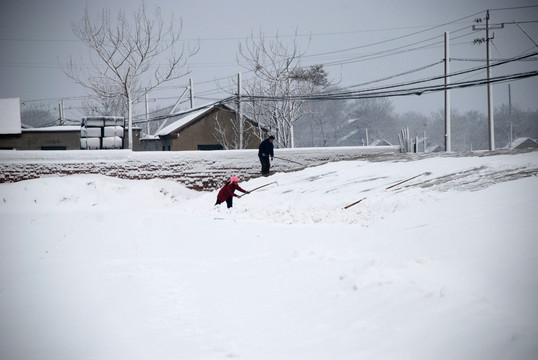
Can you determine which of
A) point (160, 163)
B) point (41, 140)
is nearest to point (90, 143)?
point (160, 163)

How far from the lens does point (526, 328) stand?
424 cm

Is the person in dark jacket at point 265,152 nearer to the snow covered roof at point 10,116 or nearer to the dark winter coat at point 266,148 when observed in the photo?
the dark winter coat at point 266,148

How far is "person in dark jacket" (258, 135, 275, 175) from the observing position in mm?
20266

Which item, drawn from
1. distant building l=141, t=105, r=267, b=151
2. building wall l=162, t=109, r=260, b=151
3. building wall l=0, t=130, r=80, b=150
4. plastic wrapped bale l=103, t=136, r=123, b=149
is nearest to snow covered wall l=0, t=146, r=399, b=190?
plastic wrapped bale l=103, t=136, r=123, b=149

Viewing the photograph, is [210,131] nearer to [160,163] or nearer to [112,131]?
[112,131]

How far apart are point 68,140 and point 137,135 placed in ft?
18.2

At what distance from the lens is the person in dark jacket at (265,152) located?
66.5ft

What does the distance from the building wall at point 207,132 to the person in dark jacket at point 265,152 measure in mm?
14207

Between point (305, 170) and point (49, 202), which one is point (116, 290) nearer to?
point (49, 202)

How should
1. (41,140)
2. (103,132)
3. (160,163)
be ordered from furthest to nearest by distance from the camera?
(41,140)
(103,132)
(160,163)

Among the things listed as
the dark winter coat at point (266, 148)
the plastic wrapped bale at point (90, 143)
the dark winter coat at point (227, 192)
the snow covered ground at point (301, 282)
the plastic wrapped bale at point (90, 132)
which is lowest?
the snow covered ground at point (301, 282)

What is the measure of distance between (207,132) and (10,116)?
42.3 feet

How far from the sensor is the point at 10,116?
35219 millimetres

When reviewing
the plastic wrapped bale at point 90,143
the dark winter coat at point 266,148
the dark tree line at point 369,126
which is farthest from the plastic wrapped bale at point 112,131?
the dark tree line at point 369,126
